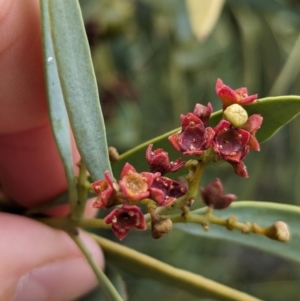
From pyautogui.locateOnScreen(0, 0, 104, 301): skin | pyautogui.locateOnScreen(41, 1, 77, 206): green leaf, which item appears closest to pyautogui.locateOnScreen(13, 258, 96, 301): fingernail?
pyautogui.locateOnScreen(0, 0, 104, 301): skin

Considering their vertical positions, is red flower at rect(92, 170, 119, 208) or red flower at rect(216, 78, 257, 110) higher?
red flower at rect(216, 78, 257, 110)

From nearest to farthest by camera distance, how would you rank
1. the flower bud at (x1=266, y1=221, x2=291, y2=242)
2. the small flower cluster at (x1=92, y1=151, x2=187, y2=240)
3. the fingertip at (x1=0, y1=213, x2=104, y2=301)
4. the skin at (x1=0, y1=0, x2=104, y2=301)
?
the small flower cluster at (x1=92, y1=151, x2=187, y2=240) < the flower bud at (x1=266, y1=221, x2=291, y2=242) < the skin at (x1=0, y1=0, x2=104, y2=301) < the fingertip at (x1=0, y1=213, x2=104, y2=301)

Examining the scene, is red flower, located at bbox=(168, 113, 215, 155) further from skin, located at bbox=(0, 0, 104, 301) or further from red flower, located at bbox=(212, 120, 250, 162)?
skin, located at bbox=(0, 0, 104, 301)

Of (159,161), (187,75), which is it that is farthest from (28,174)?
(187,75)

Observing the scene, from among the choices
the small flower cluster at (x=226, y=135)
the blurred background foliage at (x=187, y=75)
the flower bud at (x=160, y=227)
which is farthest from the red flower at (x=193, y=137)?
the blurred background foliage at (x=187, y=75)

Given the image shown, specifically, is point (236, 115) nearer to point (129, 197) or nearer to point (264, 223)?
point (129, 197)

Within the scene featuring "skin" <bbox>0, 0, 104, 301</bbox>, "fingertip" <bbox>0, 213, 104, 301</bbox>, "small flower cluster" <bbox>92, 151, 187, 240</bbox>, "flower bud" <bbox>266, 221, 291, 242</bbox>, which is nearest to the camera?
"small flower cluster" <bbox>92, 151, 187, 240</bbox>

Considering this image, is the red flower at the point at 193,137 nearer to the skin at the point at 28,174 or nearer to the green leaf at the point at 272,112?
the green leaf at the point at 272,112
